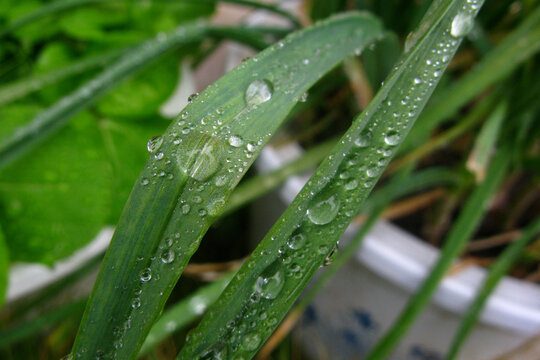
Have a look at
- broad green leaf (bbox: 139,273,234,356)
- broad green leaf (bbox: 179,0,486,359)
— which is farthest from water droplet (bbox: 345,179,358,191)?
broad green leaf (bbox: 139,273,234,356)

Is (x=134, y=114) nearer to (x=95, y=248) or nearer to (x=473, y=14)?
(x=95, y=248)

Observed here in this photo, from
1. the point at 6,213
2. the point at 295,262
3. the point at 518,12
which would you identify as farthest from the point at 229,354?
the point at 518,12

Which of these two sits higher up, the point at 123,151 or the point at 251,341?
the point at 123,151

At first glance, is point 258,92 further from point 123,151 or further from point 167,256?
point 123,151

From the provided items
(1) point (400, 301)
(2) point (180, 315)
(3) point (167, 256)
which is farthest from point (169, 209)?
(1) point (400, 301)

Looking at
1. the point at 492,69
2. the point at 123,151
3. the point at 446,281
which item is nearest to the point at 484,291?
the point at 446,281

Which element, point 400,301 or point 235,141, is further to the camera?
point 400,301

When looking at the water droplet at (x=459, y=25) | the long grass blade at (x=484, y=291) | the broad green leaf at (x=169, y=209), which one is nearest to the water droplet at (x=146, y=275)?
the broad green leaf at (x=169, y=209)
